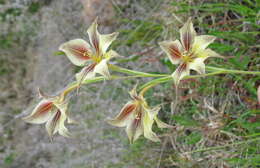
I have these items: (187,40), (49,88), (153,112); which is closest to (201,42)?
(187,40)

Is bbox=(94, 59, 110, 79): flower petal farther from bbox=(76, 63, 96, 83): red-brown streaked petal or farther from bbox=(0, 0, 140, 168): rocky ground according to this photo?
bbox=(0, 0, 140, 168): rocky ground

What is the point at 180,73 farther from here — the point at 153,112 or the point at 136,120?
the point at 136,120

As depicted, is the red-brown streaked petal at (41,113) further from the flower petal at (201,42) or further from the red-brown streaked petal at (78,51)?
the flower petal at (201,42)

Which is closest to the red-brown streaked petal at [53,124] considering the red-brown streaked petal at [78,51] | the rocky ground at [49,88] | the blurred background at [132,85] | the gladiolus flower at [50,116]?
the gladiolus flower at [50,116]

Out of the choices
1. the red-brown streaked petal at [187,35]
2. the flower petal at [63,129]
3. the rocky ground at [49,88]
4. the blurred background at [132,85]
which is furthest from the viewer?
the rocky ground at [49,88]

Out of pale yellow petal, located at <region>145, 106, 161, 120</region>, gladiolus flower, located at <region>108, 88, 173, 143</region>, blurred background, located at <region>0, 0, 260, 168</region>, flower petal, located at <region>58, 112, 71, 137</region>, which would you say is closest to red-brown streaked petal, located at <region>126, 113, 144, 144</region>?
gladiolus flower, located at <region>108, 88, 173, 143</region>

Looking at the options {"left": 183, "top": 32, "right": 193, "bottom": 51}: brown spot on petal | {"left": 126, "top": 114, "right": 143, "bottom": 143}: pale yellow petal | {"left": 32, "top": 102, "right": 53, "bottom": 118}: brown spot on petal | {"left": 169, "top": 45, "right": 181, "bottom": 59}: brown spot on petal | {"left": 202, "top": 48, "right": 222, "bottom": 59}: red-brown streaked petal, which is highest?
{"left": 183, "top": 32, "right": 193, "bottom": 51}: brown spot on petal
